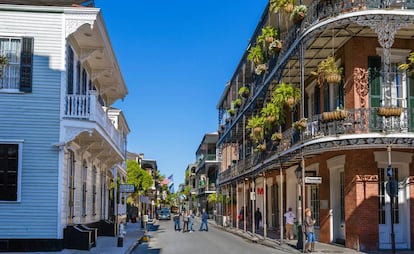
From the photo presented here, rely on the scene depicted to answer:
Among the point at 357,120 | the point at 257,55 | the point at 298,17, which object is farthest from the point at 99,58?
the point at 357,120

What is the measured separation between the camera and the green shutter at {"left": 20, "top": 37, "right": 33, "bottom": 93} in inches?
769

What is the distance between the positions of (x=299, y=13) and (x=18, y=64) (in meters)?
10.4

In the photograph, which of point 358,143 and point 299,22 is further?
point 299,22

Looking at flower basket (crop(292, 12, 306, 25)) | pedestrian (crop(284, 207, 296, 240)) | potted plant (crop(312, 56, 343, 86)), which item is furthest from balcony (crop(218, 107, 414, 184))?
pedestrian (crop(284, 207, 296, 240))

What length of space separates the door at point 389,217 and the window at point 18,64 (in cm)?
1283

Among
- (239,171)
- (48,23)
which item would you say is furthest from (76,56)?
(239,171)

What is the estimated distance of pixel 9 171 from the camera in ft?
62.7

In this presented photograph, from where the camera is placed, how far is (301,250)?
21406 mm

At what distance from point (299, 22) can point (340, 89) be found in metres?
3.02

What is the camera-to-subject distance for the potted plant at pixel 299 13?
22.2 meters

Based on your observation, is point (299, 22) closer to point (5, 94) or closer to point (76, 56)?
point (76, 56)

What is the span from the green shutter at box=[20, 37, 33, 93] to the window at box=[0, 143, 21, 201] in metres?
1.98

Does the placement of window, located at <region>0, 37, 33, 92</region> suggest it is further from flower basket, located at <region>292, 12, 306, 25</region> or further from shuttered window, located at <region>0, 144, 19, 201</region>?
flower basket, located at <region>292, 12, 306, 25</region>

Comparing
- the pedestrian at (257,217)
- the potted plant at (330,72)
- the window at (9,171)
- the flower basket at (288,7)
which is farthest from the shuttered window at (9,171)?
the pedestrian at (257,217)
